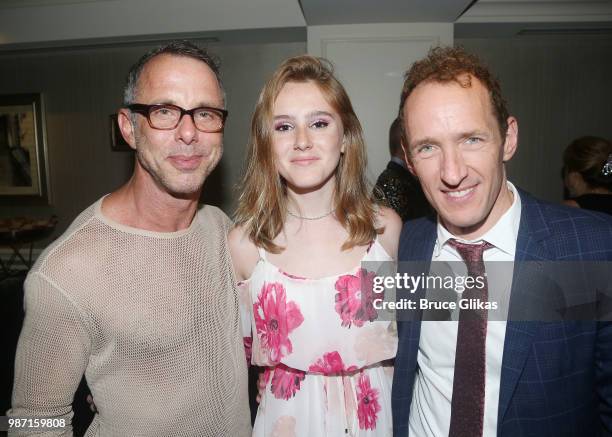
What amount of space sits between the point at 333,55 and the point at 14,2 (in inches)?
150

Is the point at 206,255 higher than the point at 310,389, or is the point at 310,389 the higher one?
the point at 206,255

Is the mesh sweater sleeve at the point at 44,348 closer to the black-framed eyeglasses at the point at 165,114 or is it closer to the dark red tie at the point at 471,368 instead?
the black-framed eyeglasses at the point at 165,114

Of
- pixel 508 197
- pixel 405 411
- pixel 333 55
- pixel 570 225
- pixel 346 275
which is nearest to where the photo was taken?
pixel 570 225

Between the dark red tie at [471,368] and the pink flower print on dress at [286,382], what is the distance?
0.66 meters

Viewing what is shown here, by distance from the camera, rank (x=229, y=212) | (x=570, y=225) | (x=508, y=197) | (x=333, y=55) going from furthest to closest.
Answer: (x=229, y=212), (x=333, y=55), (x=508, y=197), (x=570, y=225)

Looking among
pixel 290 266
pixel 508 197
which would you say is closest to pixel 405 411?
pixel 290 266

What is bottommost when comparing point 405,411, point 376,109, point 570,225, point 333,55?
point 405,411

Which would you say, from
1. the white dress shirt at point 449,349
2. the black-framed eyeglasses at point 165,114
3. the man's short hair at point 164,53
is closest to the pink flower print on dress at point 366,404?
the white dress shirt at point 449,349

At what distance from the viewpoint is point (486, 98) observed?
1.32 meters

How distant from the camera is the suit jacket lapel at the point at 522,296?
1188 millimetres

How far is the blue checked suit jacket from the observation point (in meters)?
1.18

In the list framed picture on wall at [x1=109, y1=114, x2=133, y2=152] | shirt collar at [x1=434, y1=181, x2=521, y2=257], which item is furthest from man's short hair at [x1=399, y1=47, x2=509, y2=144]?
framed picture on wall at [x1=109, y1=114, x2=133, y2=152]

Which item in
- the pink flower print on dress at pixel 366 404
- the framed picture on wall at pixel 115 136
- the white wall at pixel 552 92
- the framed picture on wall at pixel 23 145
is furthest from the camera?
the framed picture on wall at pixel 23 145

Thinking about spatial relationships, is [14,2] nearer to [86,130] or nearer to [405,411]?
[86,130]
